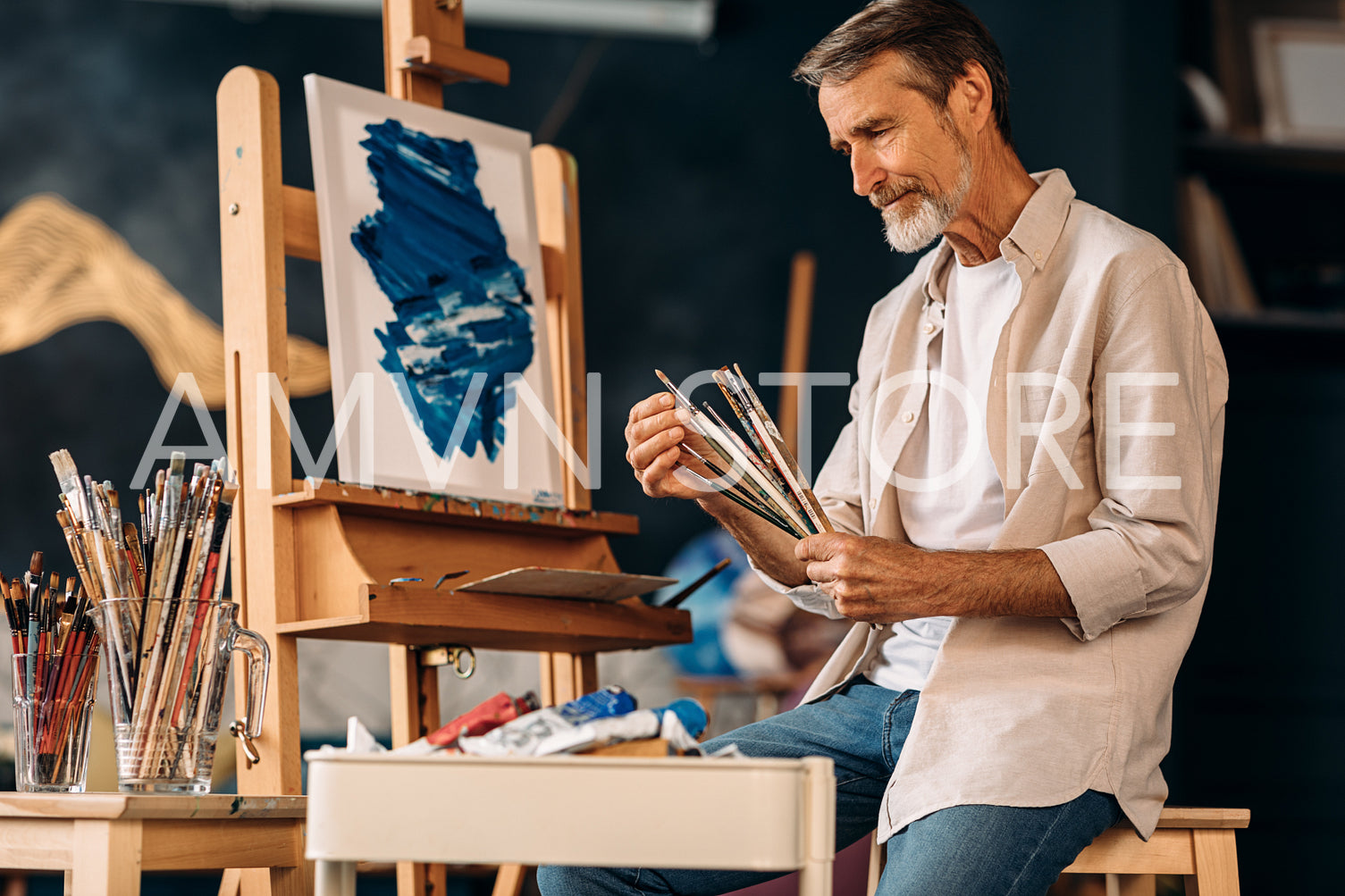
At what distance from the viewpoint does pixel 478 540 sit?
203 centimetres

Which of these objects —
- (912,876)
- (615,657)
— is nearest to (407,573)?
(912,876)

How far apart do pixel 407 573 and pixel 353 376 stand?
29 centimetres

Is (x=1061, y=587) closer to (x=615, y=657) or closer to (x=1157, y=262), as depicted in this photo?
(x=1157, y=262)

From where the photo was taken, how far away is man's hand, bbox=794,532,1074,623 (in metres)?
1.39

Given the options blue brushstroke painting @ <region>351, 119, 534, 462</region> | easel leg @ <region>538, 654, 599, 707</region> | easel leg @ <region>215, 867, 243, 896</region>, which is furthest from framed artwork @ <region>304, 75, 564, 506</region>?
easel leg @ <region>215, 867, 243, 896</region>

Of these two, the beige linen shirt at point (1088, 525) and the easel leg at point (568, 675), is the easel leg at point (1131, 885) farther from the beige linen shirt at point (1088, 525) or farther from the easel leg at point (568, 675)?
the easel leg at point (568, 675)

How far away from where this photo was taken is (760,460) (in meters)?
1.51

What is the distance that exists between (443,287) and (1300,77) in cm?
246

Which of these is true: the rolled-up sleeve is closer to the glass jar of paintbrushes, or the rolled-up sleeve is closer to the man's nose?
the man's nose

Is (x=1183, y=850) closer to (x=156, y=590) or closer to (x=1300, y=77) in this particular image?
(x=156, y=590)

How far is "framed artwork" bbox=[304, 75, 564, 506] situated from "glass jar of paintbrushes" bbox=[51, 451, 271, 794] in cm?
35

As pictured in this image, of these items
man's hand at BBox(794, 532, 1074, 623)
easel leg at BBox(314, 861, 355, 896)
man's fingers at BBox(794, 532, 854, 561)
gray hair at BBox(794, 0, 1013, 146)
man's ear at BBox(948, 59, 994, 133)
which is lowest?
easel leg at BBox(314, 861, 355, 896)

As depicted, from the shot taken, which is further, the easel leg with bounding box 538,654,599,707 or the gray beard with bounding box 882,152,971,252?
the easel leg with bounding box 538,654,599,707

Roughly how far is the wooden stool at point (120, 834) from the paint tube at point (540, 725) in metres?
0.35
